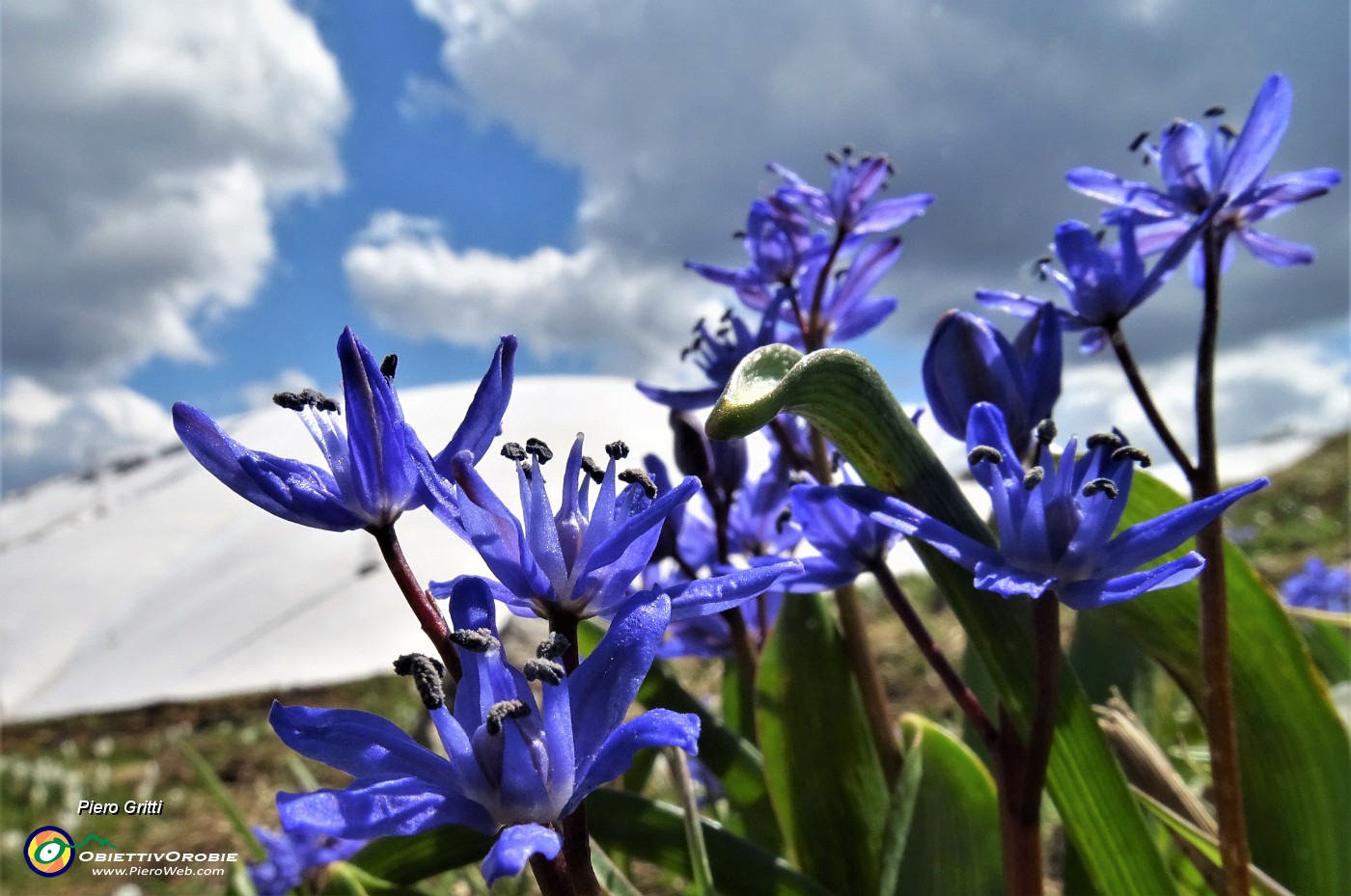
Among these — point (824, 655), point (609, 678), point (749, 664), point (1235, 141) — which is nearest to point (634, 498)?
point (609, 678)

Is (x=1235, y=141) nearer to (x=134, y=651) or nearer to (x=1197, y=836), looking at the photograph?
(x=1197, y=836)

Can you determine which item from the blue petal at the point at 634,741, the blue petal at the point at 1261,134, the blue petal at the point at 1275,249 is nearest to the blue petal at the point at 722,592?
the blue petal at the point at 634,741

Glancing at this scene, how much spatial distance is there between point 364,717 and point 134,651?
30.7ft

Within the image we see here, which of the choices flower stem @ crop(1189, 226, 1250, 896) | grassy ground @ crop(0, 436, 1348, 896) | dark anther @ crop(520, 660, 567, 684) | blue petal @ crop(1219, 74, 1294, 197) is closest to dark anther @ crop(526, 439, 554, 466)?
dark anther @ crop(520, 660, 567, 684)

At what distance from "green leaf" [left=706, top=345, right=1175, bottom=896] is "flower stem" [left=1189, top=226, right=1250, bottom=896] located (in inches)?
4.9

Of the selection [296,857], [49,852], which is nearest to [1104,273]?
[296,857]

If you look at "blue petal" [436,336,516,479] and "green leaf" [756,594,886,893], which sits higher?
"blue petal" [436,336,516,479]

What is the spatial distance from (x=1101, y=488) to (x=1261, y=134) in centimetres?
81

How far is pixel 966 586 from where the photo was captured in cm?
92

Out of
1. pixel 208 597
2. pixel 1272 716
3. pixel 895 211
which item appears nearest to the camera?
pixel 1272 716

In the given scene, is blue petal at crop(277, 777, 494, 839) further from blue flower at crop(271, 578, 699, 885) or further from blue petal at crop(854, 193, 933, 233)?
blue petal at crop(854, 193, 933, 233)

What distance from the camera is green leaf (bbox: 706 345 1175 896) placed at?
0.83m

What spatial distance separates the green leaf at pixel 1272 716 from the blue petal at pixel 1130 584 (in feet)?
1.97

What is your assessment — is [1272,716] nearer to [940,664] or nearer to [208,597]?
[940,664]
